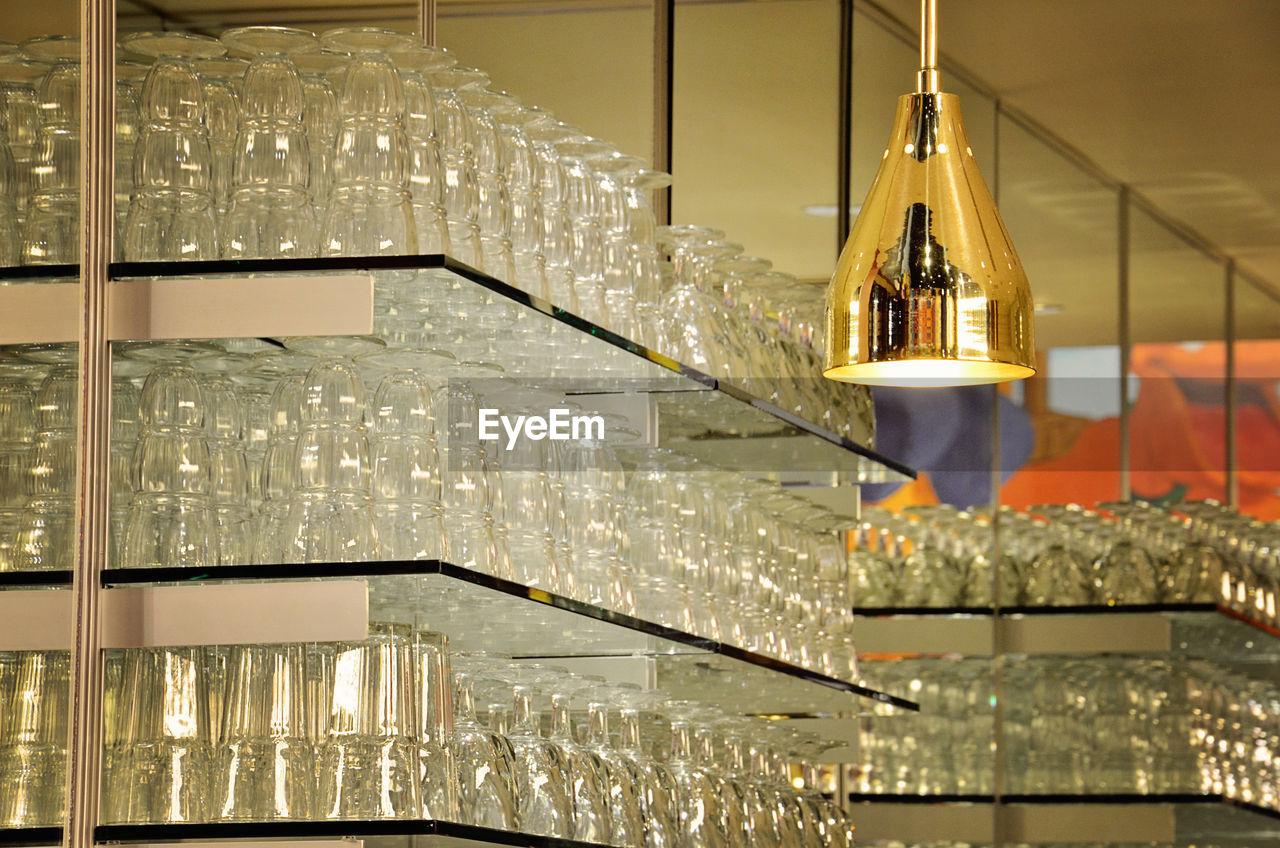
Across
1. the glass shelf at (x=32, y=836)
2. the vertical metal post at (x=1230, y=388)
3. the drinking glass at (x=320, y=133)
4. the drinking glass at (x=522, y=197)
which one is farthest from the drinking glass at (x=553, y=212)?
the vertical metal post at (x=1230, y=388)

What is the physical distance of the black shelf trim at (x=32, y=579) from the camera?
8.93 feet

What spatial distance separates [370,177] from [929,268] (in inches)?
32.8

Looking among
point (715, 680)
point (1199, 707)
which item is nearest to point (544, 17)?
point (715, 680)

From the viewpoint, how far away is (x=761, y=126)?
19.8 feet

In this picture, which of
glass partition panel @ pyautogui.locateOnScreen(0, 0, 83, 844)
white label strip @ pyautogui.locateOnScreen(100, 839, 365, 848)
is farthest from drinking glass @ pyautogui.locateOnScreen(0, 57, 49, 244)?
white label strip @ pyautogui.locateOnScreen(100, 839, 365, 848)

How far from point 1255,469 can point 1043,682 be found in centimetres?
104

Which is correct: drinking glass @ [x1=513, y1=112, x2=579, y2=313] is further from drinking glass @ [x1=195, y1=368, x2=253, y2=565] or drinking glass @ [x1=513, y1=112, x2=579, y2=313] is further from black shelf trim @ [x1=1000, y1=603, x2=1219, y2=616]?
black shelf trim @ [x1=1000, y1=603, x2=1219, y2=616]

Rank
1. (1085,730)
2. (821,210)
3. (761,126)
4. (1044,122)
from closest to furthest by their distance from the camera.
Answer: (761,126) < (821,210) < (1085,730) < (1044,122)

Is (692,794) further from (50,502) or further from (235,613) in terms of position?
(50,502)

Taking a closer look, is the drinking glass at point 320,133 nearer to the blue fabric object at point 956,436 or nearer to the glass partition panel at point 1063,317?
the blue fabric object at point 956,436

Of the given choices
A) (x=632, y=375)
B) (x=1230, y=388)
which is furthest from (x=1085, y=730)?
(x=632, y=375)

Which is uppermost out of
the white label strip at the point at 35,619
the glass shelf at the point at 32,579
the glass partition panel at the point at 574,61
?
the glass partition panel at the point at 574,61

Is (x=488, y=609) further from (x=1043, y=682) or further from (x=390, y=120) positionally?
(x=1043, y=682)

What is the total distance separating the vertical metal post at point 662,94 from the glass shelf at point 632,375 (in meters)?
0.69
